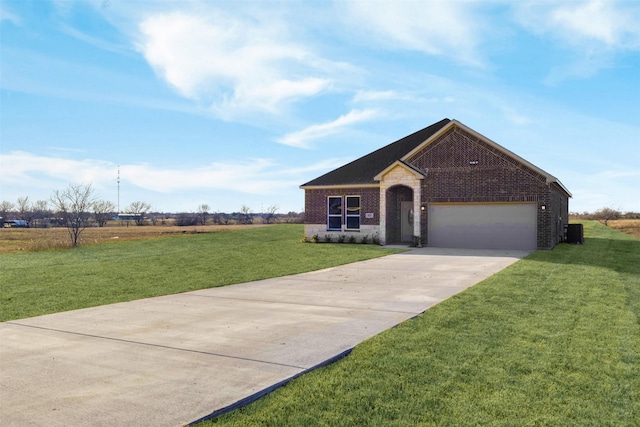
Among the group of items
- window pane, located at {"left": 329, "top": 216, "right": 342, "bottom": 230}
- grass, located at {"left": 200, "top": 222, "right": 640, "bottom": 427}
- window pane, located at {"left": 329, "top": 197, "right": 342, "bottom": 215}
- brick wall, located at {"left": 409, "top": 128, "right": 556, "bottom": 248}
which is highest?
brick wall, located at {"left": 409, "top": 128, "right": 556, "bottom": 248}

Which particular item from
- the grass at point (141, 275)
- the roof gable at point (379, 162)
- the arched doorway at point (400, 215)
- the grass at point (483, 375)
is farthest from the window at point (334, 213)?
the grass at point (483, 375)

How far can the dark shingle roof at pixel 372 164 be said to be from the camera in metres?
26.4

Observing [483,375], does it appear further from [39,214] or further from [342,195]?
[39,214]

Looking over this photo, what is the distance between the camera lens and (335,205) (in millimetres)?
26859

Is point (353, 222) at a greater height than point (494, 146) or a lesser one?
lesser

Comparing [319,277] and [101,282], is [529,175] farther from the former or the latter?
[101,282]

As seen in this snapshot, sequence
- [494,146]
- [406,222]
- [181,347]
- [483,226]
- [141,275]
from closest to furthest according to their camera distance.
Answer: [181,347], [141,275], [494,146], [483,226], [406,222]

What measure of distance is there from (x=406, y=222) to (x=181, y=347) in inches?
825

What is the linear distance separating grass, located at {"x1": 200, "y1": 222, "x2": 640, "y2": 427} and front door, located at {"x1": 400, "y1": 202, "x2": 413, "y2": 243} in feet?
56.0

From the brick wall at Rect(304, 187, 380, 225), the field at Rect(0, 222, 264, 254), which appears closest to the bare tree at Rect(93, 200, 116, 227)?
the field at Rect(0, 222, 264, 254)

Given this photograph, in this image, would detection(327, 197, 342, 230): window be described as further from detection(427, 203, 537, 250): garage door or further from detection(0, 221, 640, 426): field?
detection(0, 221, 640, 426): field

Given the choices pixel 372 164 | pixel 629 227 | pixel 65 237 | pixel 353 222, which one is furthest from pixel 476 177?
pixel 65 237

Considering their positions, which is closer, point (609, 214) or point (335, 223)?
point (335, 223)

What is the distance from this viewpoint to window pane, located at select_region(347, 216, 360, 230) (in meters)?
26.1
